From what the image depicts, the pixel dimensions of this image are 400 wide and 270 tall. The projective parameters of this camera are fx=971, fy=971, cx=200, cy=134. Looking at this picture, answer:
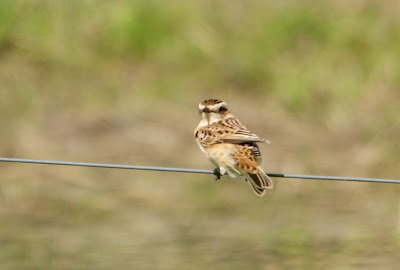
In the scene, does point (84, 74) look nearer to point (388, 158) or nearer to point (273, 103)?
point (273, 103)

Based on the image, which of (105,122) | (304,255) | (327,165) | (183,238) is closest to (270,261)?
(304,255)

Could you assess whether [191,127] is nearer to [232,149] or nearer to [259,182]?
[232,149]

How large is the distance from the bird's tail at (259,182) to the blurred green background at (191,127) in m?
3.64

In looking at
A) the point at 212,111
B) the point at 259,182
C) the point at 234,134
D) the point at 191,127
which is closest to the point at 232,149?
the point at 234,134

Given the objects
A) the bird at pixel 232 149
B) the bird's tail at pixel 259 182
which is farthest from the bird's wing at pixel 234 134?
the bird's tail at pixel 259 182

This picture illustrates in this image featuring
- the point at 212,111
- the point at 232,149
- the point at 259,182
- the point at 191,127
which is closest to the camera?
the point at 259,182

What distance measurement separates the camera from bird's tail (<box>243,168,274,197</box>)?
550 cm

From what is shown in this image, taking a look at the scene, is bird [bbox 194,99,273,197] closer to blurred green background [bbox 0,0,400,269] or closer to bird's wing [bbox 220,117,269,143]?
bird's wing [bbox 220,117,269,143]

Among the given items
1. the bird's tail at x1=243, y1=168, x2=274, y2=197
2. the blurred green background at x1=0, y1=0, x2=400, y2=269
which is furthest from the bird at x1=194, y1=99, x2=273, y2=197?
the blurred green background at x1=0, y1=0, x2=400, y2=269

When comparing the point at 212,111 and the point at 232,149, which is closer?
the point at 232,149

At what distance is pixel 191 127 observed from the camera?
1116 centimetres

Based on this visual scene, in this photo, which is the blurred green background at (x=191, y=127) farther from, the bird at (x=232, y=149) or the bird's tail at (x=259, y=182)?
the bird's tail at (x=259, y=182)

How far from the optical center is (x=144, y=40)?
40.1 feet

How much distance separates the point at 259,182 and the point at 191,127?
565 centimetres
